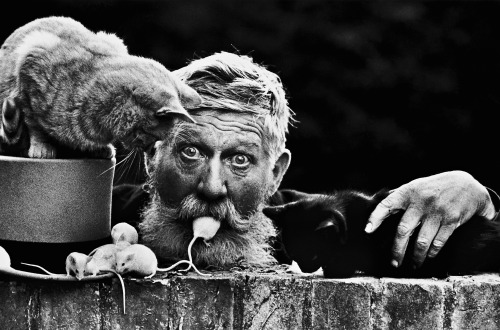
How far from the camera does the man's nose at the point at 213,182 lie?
7.36 ft

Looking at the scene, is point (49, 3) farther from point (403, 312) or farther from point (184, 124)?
point (403, 312)

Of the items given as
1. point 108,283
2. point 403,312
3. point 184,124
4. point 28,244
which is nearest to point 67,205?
point 28,244

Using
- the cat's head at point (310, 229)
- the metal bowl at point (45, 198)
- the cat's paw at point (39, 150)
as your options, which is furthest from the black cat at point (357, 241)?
the cat's paw at point (39, 150)

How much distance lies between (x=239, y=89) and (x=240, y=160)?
9.1 inches

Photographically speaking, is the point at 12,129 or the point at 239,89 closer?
the point at 12,129

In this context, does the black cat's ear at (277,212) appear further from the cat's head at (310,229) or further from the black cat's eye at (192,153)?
the black cat's eye at (192,153)

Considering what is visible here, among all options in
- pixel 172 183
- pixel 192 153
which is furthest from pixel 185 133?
pixel 172 183

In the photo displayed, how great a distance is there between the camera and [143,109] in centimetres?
192

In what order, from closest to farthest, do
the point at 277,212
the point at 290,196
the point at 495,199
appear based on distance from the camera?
the point at 277,212 < the point at 495,199 < the point at 290,196

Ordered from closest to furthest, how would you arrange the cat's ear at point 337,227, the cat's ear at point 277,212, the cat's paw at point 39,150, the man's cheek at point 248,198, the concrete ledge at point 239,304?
the concrete ledge at point 239,304 < the cat's paw at point 39,150 < the cat's ear at point 337,227 < the cat's ear at point 277,212 < the man's cheek at point 248,198

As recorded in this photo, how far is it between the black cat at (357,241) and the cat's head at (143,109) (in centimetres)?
47

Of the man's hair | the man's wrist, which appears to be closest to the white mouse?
the man's hair

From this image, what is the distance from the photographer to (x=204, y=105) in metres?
2.32

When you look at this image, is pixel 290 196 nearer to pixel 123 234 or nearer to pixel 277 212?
pixel 277 212
